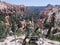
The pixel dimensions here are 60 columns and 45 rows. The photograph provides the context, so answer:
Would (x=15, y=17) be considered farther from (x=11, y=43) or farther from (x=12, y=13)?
(x=11, y=43)

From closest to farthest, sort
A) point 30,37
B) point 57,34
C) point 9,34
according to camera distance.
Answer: point 30,37 → point 57,34 → point 9,34

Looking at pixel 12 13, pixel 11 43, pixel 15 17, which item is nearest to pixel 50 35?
pixel 11 43

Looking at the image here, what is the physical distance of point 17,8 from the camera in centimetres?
5394

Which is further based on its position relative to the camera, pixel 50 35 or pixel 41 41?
pixel 50 35

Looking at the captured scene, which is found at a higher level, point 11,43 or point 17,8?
point 17,8

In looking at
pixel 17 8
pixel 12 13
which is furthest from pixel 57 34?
pixel 17 8

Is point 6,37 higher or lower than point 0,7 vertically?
lower

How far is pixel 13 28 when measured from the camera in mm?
38594

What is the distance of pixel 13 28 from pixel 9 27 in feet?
6.43

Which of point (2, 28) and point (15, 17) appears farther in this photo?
point (15, 17)

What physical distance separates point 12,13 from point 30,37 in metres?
19.6

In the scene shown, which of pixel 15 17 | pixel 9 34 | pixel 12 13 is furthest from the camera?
pixel 12 13

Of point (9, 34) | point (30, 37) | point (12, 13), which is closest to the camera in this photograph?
point (30, 37)

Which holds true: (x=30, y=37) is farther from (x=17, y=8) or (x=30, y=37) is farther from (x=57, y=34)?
(x=17, y=8)
